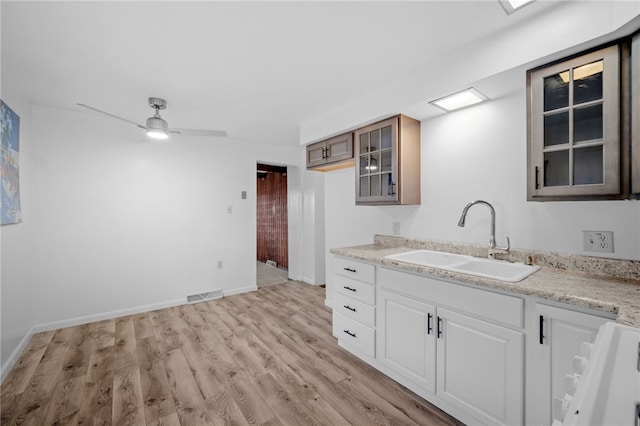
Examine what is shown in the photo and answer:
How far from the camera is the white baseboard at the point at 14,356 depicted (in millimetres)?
2076

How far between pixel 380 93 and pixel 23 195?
3431 millimetres

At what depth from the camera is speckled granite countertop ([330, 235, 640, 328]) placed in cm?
112

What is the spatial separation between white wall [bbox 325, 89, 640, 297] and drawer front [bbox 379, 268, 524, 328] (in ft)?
2.24

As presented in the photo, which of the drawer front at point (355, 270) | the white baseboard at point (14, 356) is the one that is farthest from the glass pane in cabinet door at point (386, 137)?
the white baseboard at point (14, 356)

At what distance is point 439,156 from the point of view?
240 centimetres

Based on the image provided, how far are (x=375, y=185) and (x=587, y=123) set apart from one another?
4.81ft

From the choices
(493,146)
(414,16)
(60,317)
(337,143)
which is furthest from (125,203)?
(493,146)

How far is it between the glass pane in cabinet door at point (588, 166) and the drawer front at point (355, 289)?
4.66 ft

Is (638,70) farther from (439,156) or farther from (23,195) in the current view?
(23,195)

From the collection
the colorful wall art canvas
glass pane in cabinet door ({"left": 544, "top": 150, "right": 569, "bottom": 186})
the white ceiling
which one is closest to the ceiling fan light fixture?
the white ceiling

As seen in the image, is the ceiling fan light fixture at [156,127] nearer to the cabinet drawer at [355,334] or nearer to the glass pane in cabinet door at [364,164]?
the glass pane in cabinet door at [364,164]

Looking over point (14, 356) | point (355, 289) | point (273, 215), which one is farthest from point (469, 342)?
point (273, 215)

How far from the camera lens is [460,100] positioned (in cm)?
208

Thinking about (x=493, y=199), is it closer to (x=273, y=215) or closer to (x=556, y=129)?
(x=556, y=129)
